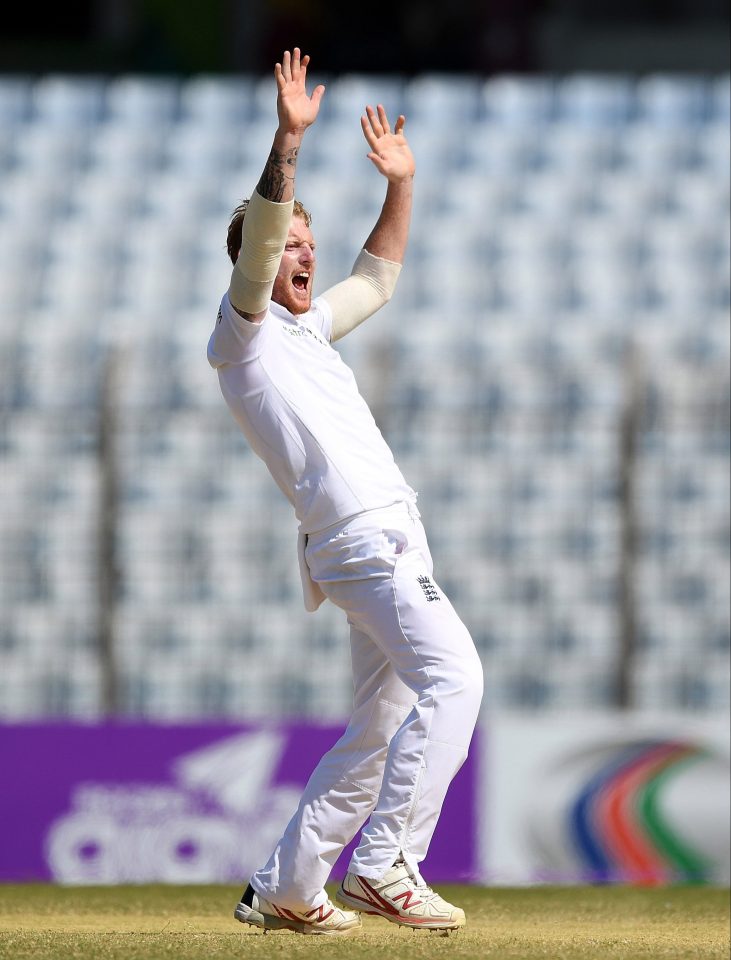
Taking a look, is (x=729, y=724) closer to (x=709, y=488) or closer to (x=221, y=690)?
(x=709, y=488)

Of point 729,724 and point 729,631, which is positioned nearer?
point 729,724

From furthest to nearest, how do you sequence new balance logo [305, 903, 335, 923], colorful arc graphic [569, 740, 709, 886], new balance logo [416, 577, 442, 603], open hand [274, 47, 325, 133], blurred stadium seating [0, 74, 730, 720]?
1. blurred stadium seating [0, 74, 730, 720]
2. colorful arc graphic [569, 740, 709, 886]
3. new balance logo [305, 903, 335, 923]
4. new balance logo [416, 577, 442, 603]
5. open hand [274, 47, 325, 133]

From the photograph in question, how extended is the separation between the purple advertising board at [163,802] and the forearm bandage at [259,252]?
117 inches

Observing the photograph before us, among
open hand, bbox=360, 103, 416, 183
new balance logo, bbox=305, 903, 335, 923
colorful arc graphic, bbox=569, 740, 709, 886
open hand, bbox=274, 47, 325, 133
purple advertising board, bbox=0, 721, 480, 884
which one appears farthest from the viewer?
purple advertising board, bbox=0, 721, 480, 884

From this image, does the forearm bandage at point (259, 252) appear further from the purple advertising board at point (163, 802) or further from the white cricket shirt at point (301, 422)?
the purple advertising board at point (163, 802)

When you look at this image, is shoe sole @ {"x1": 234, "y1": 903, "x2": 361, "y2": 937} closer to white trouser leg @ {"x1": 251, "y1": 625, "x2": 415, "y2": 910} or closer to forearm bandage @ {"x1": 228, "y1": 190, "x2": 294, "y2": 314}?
white trouser leg @ {"x1": 251, "y1": 625, "x2": 415, "y2": 910}

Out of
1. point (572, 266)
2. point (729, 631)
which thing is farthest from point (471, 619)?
point (572, 266)

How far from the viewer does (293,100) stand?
141 inches

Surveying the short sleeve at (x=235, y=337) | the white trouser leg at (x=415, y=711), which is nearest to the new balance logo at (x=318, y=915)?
the white trouser leg at (x=415, y=711)

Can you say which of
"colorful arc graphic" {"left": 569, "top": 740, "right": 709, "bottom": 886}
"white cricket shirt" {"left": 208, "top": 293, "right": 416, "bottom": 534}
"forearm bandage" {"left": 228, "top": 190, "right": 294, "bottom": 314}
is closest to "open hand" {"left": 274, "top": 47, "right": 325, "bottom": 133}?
"forearm bandage" {"left": 228, "top": 190, "right": 294, "bottom": 314}

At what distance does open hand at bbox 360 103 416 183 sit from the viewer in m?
4.14

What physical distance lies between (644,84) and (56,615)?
5.91m

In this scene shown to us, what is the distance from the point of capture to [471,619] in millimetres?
7656

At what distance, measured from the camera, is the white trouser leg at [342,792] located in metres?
3.79
